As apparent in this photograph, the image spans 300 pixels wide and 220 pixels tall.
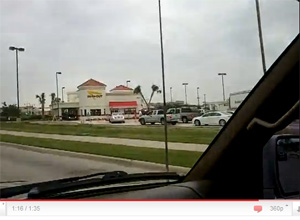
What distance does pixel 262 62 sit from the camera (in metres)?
1.99

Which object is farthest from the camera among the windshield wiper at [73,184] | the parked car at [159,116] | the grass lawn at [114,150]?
the grass lawn at [114,150]

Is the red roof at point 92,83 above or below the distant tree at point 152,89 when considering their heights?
above

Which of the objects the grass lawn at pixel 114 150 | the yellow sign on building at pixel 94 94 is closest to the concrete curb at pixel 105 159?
the grass lawn at pixel 114 150

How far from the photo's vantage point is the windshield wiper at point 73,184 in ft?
5.64

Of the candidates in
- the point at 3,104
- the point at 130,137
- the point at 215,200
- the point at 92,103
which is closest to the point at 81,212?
the point at 215,200

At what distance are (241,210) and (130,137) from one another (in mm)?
4418

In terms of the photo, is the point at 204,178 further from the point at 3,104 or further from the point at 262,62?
the point at 3,104

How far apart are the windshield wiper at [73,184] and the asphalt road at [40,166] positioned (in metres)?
2.97

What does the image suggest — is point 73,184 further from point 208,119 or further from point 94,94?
point 208,119

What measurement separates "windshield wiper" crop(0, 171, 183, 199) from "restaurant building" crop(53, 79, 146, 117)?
1103 millimetres

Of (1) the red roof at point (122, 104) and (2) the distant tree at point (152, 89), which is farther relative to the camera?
(1) the red roof at point (122, 104)

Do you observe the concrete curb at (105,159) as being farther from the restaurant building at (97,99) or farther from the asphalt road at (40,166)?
the restaurant building at (97,99)

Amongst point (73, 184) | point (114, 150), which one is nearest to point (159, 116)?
point (73, 184)

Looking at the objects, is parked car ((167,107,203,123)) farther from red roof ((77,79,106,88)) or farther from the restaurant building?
red roof ((77,79,106,88))
